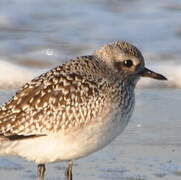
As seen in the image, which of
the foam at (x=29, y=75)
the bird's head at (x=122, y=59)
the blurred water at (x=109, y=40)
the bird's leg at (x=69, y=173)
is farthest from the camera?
the foam at (x=29, y=75)

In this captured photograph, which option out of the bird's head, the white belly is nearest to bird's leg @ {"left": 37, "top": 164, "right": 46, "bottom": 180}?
the white belly

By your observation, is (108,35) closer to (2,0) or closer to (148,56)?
(148,56)

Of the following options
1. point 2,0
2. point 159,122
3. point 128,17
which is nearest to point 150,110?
point 159,122

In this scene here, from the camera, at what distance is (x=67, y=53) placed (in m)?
10.1

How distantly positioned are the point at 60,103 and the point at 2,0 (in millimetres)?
6365

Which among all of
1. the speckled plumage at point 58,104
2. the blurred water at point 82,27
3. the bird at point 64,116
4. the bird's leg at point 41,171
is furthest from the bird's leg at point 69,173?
the blurred water at point 82,27

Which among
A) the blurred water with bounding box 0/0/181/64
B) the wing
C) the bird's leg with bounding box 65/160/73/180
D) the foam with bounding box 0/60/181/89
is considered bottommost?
the bird's leg with bounding box 65/160/73/180

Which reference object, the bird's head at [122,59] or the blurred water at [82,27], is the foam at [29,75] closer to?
the blurred water at [82,27]

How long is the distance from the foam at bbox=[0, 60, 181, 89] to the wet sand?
0.92 m

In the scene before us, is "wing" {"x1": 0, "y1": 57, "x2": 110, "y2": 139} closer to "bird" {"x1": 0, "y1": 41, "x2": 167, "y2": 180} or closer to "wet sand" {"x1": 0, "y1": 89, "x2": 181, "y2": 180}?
"bird" {"x1": 0, "y1": 41, "x2": 167, "y2": 180}

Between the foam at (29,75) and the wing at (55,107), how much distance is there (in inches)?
126

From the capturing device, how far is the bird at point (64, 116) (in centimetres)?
575

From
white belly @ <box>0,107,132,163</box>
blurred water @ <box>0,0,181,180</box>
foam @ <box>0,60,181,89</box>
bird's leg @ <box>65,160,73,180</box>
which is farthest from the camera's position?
foam @ <box>0,60,181,89</box>

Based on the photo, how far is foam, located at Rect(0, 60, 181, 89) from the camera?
913 cm
